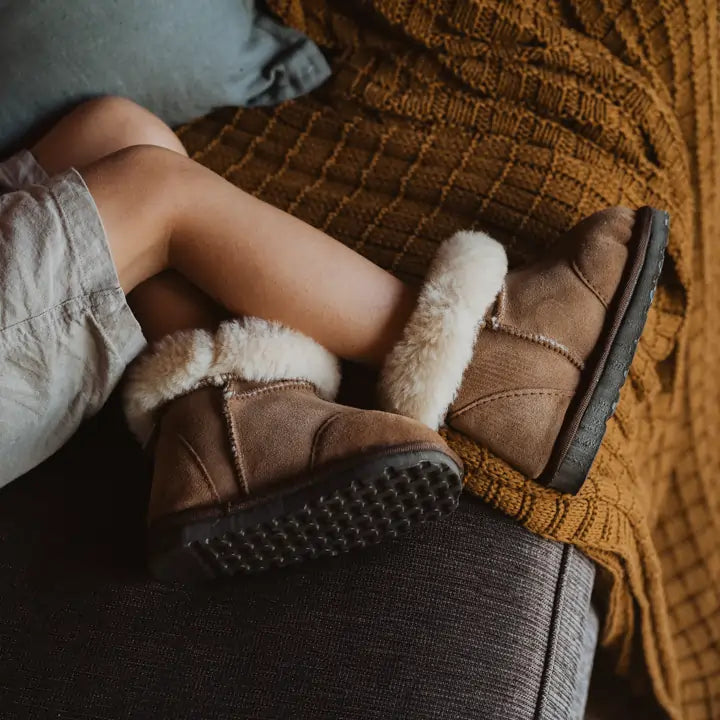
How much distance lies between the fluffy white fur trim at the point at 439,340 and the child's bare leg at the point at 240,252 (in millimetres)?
27

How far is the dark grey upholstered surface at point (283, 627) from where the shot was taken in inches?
23.1

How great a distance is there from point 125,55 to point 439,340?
0.50 m

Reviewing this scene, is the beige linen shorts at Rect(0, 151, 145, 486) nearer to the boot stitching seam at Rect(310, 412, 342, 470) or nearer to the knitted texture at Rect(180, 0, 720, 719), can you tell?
the boot stitching seam at Rect(310, 412, 342, 470)

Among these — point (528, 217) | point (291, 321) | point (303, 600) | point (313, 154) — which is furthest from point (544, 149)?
point (303, 600)

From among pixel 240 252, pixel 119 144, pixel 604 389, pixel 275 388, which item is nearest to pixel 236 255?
pixel 240 252

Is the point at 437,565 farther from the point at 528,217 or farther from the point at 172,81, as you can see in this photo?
the point at 172,81

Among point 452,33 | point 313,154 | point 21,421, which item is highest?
point 452,33

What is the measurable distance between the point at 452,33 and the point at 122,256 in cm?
49

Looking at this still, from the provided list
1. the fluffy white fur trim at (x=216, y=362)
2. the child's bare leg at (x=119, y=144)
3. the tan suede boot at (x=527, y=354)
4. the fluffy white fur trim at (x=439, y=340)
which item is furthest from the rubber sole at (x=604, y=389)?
the child's bare leg at (x=119, y=144)

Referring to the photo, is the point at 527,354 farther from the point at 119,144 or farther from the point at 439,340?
the point at 119,144

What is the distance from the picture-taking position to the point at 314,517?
57 cm

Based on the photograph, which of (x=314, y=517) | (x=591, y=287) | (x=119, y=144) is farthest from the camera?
(x=119, y=144)

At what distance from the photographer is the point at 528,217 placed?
82 centimetres

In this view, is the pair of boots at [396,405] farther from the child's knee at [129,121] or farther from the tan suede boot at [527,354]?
the child's knee at [129,121]
